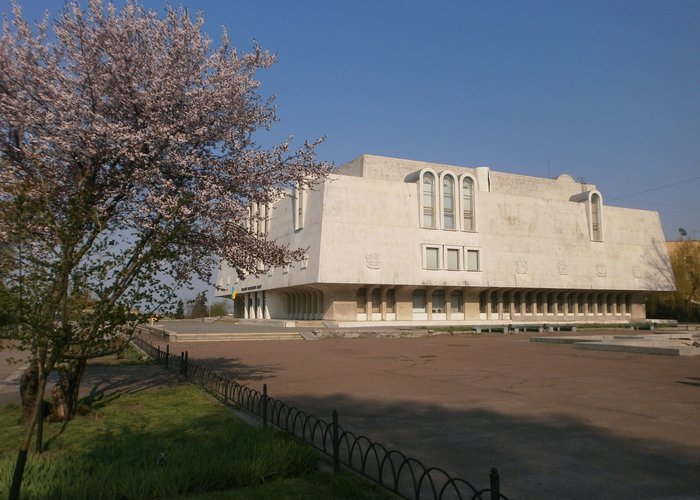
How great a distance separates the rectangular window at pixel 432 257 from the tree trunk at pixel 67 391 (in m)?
40.4

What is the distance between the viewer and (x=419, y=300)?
5084cm

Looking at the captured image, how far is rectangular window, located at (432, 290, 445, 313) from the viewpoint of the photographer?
5134cm

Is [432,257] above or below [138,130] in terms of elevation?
above

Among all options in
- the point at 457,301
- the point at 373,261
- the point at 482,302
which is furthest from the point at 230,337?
the point at 482,302

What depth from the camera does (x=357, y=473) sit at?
20.1 ft

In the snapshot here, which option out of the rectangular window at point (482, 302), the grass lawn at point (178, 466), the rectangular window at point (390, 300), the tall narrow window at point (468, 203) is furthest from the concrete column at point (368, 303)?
the grass lawn at point (178, 466)

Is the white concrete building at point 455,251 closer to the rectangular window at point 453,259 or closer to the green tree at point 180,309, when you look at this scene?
the rectangular window at point 453,259

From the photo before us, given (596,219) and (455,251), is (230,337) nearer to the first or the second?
(455,251)

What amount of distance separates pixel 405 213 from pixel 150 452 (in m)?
42.7

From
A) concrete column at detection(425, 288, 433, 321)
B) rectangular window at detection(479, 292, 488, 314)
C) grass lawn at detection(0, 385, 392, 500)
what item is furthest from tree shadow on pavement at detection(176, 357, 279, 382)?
rectangular window at detection(479, 292, 488, 314)

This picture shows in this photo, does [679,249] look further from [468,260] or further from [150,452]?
[150,452]

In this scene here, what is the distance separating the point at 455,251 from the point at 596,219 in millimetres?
19168

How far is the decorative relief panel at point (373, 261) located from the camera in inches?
1811

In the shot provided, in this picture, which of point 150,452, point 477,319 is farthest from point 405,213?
point 150,452
